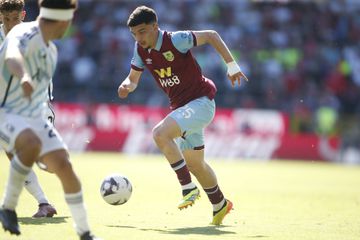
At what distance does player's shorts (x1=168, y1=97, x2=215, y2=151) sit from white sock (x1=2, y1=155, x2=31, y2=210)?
8.67 ft

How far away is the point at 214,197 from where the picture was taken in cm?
941

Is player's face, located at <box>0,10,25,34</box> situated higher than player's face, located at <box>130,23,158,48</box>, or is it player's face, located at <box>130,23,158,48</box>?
player's face, located at <box>0,10,25,34</box>

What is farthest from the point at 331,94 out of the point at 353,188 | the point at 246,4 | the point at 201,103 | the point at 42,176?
the point at 201,103

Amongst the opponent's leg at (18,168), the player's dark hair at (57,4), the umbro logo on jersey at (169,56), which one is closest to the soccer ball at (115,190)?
the umbro logo on jersey at (169,56)

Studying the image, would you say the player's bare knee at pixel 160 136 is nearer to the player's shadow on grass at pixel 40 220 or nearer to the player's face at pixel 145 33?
the player's face at pixel 145 33

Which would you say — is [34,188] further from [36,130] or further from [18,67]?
[18,67]

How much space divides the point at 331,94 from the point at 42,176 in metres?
13.3

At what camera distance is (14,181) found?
6.79 m

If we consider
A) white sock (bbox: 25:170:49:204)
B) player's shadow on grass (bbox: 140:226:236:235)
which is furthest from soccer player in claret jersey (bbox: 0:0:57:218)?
player's shadow on grass (bbox: 140:226:236:235)

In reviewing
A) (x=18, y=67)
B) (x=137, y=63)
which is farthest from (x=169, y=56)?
(x=18, y=67)

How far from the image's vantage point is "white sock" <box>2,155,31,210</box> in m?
6.69

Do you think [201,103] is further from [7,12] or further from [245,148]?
[245,148]

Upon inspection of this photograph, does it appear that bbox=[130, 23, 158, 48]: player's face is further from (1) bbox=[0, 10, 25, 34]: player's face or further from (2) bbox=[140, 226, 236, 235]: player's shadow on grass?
(2) bbox=[140, 226, 236, 235]: player's shadow on grass

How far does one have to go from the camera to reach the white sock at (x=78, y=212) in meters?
6.77
